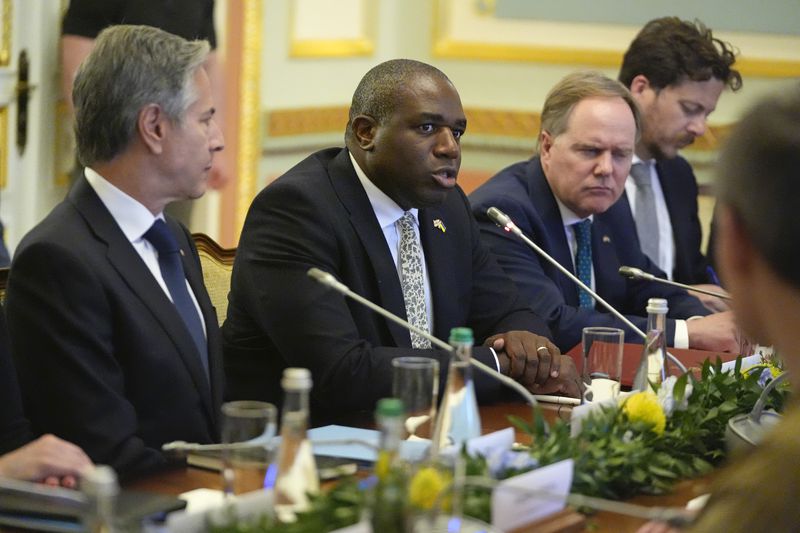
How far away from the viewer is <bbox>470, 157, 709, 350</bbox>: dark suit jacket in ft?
11.7

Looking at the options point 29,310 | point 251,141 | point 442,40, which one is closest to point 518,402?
point 29,310

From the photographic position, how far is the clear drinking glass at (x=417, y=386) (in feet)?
6.46

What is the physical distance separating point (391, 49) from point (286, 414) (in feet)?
15.4

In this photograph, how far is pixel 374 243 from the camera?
3.05 metres

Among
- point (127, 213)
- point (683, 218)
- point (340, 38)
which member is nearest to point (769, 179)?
point (127, 213)

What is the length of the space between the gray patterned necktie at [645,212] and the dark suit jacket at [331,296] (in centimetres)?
133

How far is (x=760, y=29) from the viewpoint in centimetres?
607

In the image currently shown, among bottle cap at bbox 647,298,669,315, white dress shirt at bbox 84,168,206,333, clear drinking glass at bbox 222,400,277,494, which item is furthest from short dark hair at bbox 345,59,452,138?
clear drinking glass at bbox 222,400,277,494

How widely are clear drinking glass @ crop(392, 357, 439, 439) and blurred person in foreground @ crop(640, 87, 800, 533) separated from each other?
0.63 meters

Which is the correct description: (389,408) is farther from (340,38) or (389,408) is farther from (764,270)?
(340,38)

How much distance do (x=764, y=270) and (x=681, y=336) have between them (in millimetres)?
2179

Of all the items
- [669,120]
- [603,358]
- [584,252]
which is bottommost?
[584,252]

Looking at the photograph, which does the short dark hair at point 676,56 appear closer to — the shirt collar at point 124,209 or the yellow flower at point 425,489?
the shirt collar at point 124,209

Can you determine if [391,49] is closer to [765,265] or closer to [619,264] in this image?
[619,264]
